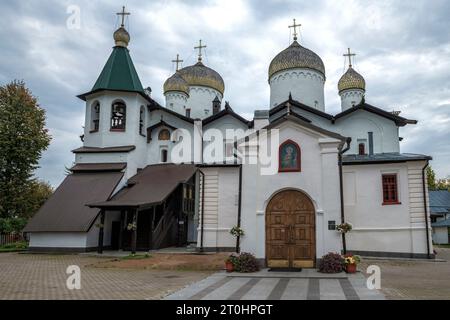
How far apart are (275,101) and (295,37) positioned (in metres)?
4.93

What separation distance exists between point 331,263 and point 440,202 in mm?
32644

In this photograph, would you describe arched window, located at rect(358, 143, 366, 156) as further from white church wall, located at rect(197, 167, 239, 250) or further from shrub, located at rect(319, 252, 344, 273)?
shrub, located at rect(319, 252, 344, 273)

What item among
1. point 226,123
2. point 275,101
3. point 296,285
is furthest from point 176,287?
point 275,101

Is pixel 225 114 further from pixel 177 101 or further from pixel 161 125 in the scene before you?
pixel 177 101

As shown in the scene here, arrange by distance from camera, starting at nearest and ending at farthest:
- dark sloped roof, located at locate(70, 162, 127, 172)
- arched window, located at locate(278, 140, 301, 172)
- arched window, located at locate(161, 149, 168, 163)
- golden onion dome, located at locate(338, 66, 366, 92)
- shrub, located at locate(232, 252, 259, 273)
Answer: shrub, located at locate(232, 252, 259, 273)
arched window, located at locate(278, 140, 301, 172)
dark sloped roof, located at locate(70, 162, 127, 172)
arched window, located at locate(161, 149, 168, 163)
golden onion dome, located at locate(338, 66, 366, 92)

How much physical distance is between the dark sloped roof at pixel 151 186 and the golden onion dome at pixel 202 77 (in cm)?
983

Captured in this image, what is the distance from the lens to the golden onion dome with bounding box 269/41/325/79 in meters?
27.4

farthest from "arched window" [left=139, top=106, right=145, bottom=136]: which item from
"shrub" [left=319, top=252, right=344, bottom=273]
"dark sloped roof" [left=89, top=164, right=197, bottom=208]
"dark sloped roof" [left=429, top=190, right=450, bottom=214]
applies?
"dark sloped roof" [left=429, top=190, right=450, bottom=214]

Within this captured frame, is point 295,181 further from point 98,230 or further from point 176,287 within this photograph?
point 98,230

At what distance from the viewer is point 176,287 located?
10.5 meters

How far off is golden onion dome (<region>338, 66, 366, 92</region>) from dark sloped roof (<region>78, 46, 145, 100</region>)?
49.7 ft

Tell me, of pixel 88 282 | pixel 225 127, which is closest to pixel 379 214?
pixel 225 127

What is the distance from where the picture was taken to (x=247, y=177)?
46.9 ft

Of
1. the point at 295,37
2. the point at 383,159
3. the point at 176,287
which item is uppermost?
the point at 295,37
